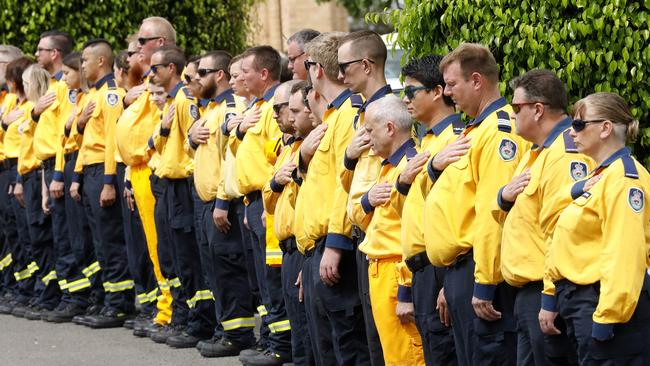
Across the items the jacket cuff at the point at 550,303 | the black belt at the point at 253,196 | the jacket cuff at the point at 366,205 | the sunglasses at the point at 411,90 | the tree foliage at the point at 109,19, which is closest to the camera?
the jacket cuff at the point at 550,303

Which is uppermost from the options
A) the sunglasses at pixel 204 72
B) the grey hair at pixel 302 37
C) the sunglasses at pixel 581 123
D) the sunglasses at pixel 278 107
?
the sunglasses at pixel 581 123

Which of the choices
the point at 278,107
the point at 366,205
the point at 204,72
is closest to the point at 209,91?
the point at 204,72

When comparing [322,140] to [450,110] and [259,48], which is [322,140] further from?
[259,48]

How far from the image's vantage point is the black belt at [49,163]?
14297 millimetres

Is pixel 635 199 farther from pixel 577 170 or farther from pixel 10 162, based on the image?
pixel 10 162

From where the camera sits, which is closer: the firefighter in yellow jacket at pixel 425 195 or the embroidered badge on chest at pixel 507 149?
the embroidered badge on chest at pixel 507 149

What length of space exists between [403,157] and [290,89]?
6.38 ft

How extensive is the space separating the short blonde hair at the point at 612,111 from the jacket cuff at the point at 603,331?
86cm

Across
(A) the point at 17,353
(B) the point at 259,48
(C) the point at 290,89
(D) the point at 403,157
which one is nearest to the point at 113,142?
(A) the point at 17,353

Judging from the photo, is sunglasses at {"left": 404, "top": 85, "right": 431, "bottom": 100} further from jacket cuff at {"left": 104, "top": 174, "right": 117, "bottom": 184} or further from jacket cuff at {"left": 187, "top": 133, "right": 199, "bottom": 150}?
jacket cuff at {"left": 104, "top": 174, "right": 117, "bottom": 184}

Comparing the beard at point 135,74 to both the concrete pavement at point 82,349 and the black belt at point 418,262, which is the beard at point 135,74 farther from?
the black belt at point 418,262

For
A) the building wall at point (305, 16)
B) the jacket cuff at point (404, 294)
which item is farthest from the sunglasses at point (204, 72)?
the building wall at point (305, 16)

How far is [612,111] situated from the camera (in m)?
6.57

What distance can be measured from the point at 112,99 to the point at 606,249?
7681 mm
